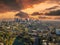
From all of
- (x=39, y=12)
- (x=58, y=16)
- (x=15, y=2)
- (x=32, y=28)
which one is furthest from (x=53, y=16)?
(x=15, y=2)

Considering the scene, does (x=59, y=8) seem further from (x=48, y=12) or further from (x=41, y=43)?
(x=41, y=43)

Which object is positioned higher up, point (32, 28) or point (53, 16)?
point (53, 16)

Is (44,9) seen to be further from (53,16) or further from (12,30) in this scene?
(12,30)

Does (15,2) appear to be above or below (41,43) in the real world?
above

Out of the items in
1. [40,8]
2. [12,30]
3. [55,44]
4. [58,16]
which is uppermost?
[40,8]

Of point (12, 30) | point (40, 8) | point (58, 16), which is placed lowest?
point (12, 30)

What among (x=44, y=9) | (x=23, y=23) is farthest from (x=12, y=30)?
(x=44, y=9)

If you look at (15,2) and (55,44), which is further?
(15,2)

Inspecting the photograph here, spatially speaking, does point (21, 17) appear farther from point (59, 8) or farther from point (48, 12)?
point (59, 8)
